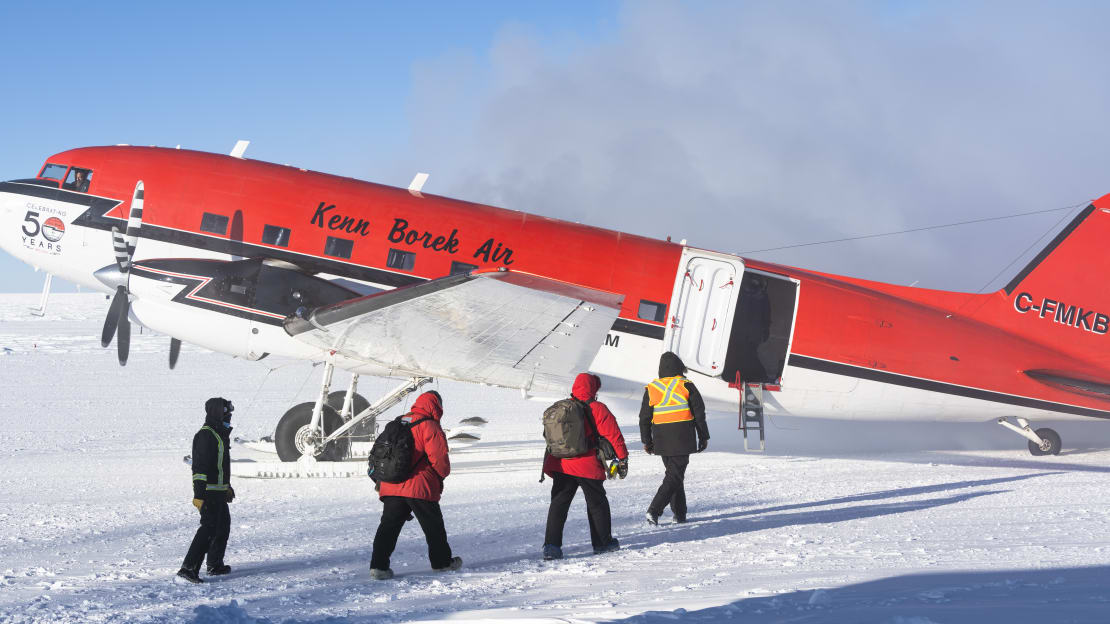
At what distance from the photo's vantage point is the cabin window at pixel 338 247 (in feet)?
42.6

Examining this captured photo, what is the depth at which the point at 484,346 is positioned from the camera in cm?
1182

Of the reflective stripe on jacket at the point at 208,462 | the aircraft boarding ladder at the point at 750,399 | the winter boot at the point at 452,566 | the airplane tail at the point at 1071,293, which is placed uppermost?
the airplane tail at the point at 1071,293

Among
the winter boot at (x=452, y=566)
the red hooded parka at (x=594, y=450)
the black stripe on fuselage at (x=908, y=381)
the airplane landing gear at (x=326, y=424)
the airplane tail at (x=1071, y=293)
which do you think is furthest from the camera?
the airplane tail at (x=1071, y=293)

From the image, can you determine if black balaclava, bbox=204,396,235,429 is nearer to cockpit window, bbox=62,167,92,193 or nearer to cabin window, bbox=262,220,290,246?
cabin window, bbox=262,220,290,246

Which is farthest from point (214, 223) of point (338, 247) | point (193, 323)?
point (338, 247)

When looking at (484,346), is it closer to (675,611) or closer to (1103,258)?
(675,611)

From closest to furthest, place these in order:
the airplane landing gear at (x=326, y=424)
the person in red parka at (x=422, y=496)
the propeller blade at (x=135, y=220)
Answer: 1. the person in red parka at (x=422, y=496)
2. the propeller blade at (x=135, y=220)
3. the airplane landing gear at (x=326, y=424)

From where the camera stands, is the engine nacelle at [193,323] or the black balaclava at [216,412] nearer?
the black balaclava at [216,412]

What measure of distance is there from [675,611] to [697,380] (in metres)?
8.46

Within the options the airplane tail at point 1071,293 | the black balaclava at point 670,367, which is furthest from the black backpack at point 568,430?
the airplane tail at point 1071,293

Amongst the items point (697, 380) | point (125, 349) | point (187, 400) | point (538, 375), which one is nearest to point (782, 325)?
point (697, 380)

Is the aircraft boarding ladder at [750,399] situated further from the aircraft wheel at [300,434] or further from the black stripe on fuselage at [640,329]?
the aircraft wheel at [300,434]

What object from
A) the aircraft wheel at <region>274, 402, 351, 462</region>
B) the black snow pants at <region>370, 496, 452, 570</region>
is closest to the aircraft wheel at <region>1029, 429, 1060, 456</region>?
the aircraft wheel at <region>274, 402, 351, 462</region>

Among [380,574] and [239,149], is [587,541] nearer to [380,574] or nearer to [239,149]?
[380,574]
